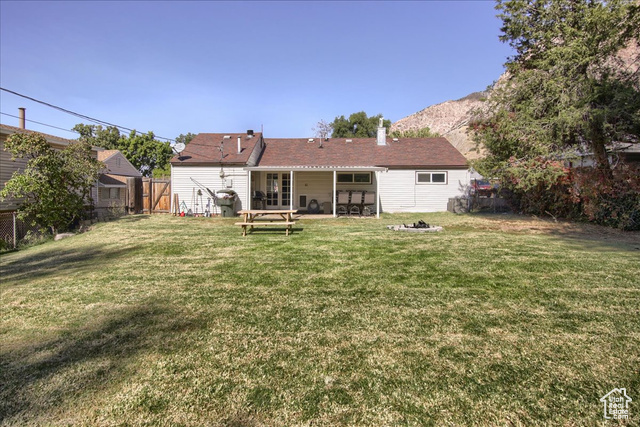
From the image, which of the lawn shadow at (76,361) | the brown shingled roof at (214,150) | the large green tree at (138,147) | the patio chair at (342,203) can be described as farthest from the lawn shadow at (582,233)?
the large green tree at (138,147)

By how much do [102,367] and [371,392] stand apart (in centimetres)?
227

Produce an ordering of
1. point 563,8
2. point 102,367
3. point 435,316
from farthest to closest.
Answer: point 563,8
point 435,316
point 102,367

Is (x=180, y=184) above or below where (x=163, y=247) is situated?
above

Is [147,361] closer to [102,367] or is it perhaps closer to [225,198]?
[102,367]

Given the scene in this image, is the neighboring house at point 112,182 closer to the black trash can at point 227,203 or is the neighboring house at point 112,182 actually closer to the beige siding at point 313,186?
the black trash can at point 227,203

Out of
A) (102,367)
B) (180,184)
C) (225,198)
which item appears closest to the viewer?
(102,367)

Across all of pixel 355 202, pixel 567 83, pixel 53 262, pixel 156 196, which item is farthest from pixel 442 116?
pixel 53 262

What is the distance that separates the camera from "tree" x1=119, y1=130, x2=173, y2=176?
145 feet

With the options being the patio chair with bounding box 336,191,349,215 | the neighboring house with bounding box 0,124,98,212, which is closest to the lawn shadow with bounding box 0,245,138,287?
the neighboring house with bounding box 0,124,98,212

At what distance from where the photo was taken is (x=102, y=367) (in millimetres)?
2812

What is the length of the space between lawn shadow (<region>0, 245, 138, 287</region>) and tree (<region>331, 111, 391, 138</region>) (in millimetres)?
35633

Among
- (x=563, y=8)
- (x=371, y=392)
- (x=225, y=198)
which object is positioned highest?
(x=563, y=8)

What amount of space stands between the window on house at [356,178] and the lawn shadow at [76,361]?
1405 centimetres

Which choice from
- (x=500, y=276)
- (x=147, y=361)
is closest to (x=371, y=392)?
(x=147, y=361)
